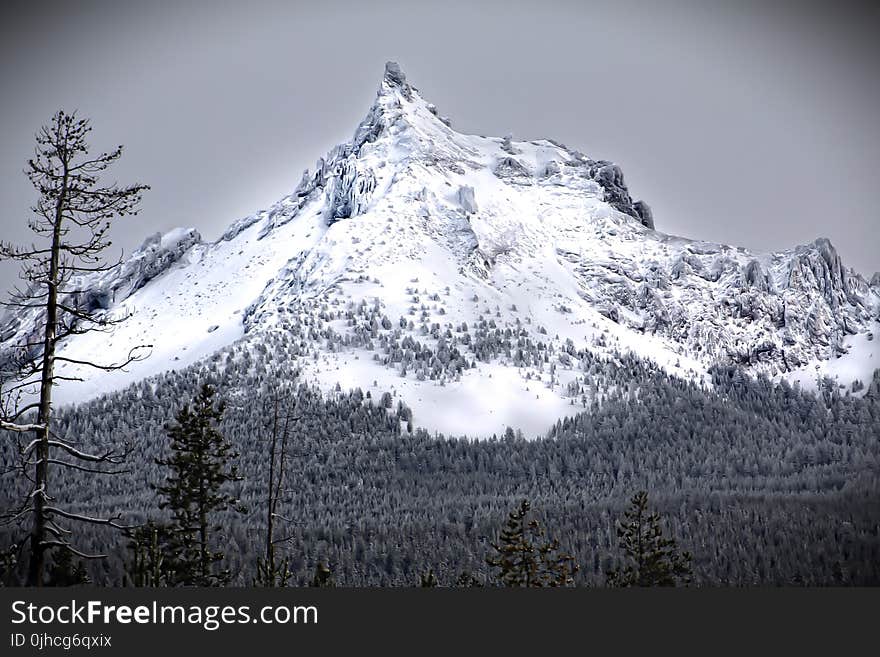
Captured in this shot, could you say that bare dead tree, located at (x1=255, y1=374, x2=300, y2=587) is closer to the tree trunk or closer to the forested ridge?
the tree trunk

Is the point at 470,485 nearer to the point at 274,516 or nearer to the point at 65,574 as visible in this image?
the point at 65,574

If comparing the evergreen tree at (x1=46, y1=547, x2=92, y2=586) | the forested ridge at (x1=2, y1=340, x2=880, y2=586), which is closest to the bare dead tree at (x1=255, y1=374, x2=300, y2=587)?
the evergreen tree at (x1=46, y1=547, x2=92, y2=586)

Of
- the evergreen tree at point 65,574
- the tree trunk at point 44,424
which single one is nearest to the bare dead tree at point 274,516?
the evergreen tree at point 65,574

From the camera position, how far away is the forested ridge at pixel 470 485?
104 m

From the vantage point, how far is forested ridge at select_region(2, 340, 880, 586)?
342ft

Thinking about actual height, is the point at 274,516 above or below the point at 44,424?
below

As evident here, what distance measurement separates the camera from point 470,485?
14638 cm

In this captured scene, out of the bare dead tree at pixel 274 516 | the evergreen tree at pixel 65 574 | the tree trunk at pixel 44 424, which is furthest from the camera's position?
the evergreen tree at pixel 65 574

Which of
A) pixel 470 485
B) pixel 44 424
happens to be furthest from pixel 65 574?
pixel 470 485

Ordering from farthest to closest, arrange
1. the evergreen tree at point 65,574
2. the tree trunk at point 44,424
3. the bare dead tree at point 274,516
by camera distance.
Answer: the evergreen tree at point 65,574 < the bare dead tree at point 274,516 < the tree trunk at point 44,424

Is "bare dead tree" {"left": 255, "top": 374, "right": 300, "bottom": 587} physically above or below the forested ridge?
below

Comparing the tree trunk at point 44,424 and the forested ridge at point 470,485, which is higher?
the forested ridge at point 470,485

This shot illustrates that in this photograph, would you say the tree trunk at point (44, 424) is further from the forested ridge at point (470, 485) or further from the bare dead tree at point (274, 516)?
the forested ridge at point (470, 485)

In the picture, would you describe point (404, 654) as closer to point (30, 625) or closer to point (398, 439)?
point (30, 625)
